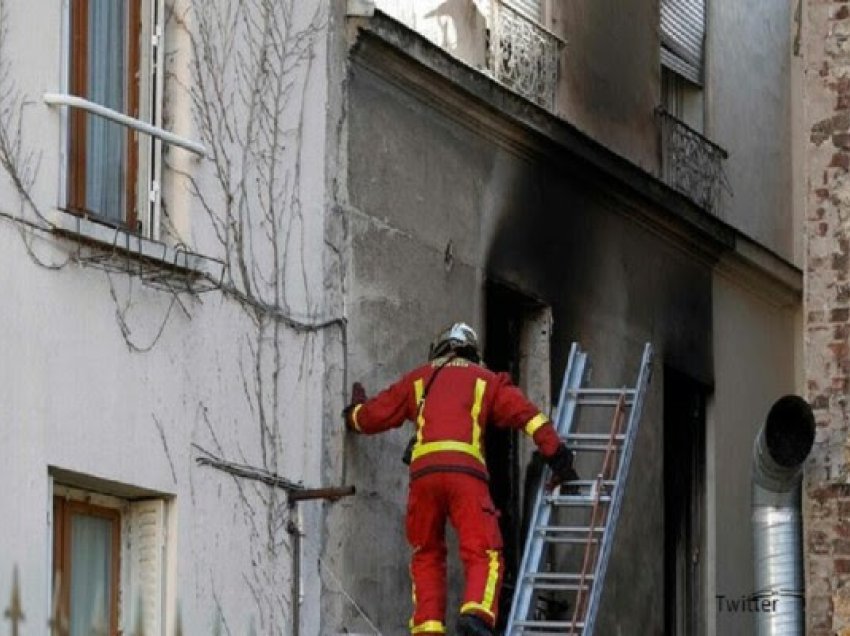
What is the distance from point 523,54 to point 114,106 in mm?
4814

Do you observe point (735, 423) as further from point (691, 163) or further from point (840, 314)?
point (840, 314)

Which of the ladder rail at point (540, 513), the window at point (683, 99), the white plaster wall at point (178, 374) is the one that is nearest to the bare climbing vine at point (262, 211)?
the white plaster wall at point (178, 374)

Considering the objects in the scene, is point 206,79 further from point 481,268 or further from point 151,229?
point 481,268

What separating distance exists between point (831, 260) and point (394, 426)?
2952mm

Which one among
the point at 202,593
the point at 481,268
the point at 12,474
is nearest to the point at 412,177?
the point at 481,268

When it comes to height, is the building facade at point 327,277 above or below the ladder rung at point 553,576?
above

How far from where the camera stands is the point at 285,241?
551 inches

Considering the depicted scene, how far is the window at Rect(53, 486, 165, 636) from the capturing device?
40.1 ft

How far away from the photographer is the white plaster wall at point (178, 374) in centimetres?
1180

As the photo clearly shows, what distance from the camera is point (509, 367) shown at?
1669 cm

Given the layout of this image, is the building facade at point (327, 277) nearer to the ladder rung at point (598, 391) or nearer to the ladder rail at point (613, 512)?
the ladder rung at point (598, 391)

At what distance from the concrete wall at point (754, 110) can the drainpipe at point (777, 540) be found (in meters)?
4.15

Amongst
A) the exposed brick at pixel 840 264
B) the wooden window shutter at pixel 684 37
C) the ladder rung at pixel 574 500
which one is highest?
the wooden window shutter at pixel 684 37

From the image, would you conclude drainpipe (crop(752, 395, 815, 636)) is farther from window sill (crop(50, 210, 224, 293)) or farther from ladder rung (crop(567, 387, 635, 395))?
window sill (crop(50, 210, 224, 293))
